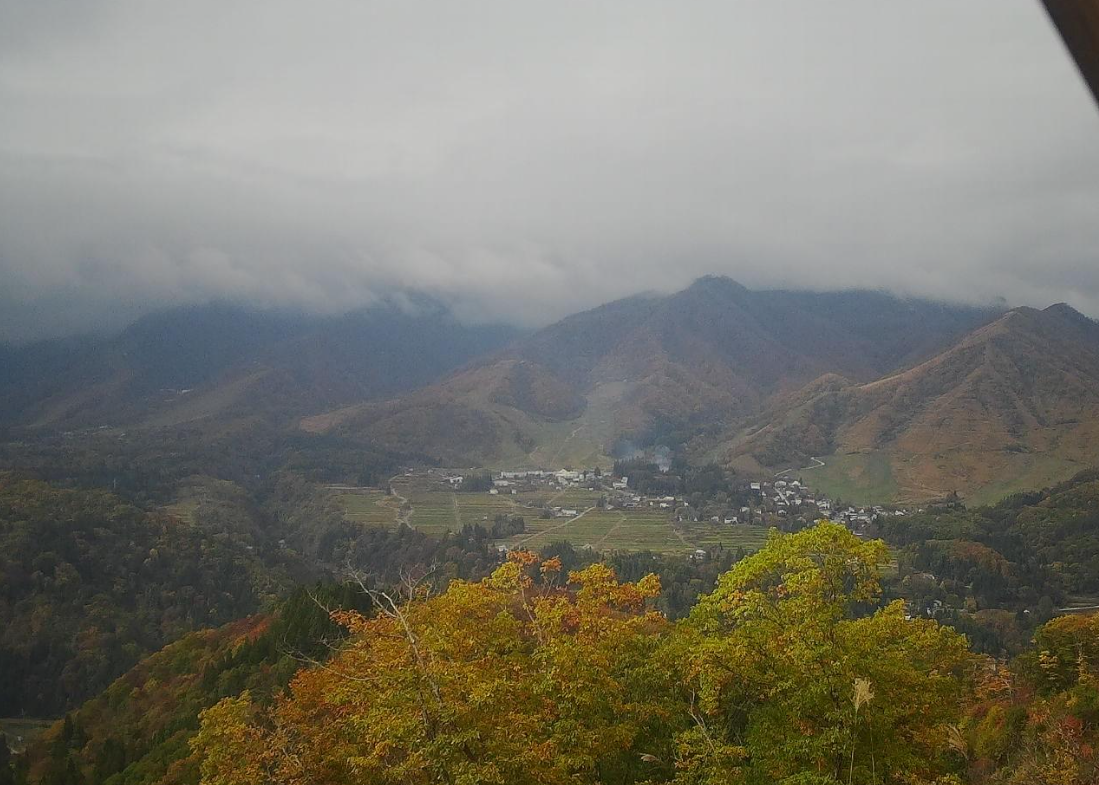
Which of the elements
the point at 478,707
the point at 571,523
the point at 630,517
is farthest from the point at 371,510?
the point at 478,707

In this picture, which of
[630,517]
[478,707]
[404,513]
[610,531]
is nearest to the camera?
[478,707]

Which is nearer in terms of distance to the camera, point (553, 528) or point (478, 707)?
point (478, 707)

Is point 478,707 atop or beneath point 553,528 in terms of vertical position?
atop

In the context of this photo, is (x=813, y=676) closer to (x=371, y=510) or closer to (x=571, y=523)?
(x=571, y=523)

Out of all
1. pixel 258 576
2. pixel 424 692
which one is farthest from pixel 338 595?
pixel 258 576

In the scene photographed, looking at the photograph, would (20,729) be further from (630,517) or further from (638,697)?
(630,517)

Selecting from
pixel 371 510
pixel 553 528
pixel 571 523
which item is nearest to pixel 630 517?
pixel 571 523

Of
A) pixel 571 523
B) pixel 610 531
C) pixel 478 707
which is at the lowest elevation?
pixel 571 523

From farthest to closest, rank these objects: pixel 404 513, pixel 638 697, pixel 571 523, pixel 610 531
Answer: pixel 404 513
pixel 571 523
pixel 610 531
pixel 638 697

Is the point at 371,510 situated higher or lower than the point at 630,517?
higher

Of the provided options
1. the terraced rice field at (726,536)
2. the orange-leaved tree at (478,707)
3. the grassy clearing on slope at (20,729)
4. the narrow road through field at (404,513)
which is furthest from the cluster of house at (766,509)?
the orange-leaved tree at (478,707)

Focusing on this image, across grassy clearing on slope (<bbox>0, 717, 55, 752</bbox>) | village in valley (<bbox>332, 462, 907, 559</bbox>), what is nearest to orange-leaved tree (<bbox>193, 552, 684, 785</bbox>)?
grassy clearing on slope (<bbox>0, 717, 55, 752</bbox>)
